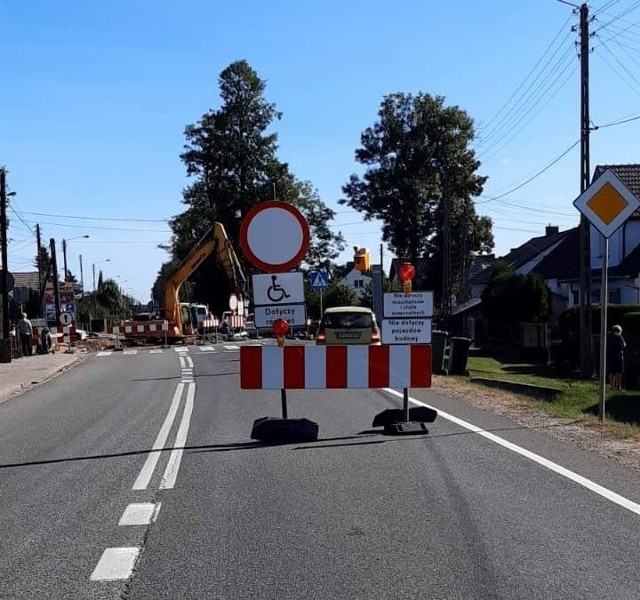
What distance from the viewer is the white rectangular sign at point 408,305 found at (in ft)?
35.3

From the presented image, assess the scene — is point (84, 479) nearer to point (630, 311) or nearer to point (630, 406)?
point (630, 406)

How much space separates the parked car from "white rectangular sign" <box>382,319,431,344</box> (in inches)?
444

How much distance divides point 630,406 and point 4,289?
23.9 metres

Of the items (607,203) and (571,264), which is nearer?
(607,203)

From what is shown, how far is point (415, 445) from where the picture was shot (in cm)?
984

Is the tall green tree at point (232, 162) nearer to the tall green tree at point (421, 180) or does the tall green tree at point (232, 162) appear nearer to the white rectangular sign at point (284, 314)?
the tall green tree at point (421, 180)

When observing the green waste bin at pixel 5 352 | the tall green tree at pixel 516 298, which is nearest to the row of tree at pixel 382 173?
the tall green tree at pixel 516 298

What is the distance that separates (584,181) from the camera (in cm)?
2594

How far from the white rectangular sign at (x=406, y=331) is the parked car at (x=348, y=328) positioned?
1128 cm

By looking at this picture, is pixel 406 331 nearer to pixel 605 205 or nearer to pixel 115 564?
pixel 605 205

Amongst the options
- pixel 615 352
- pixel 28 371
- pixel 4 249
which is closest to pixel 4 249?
pixel 4 249

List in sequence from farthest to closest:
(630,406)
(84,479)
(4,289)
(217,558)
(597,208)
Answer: (4,289) < (630,406) < (597,208) < (84,479) < (217,558)

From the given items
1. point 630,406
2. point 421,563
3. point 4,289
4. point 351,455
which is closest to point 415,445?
point 351,455

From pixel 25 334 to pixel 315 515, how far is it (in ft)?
95.6
